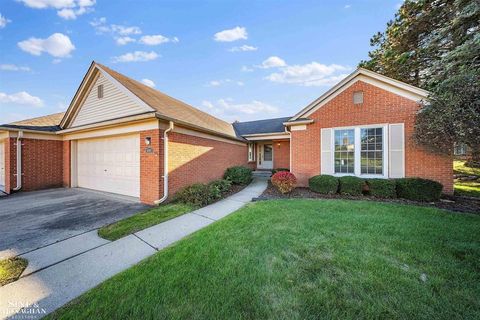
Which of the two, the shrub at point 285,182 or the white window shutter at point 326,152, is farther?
the white window shutter at point 326,152

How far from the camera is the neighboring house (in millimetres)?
7230

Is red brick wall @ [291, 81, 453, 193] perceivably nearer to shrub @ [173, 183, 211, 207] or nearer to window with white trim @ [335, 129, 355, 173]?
window with white trim @ [335, 129, 355, 173]

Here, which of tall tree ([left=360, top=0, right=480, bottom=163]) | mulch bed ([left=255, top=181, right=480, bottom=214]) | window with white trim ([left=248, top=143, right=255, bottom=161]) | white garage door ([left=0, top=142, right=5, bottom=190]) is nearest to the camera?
tall tree ([left=360, top=0, right=480, bottom=163])

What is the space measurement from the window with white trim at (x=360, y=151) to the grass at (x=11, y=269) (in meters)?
10.1

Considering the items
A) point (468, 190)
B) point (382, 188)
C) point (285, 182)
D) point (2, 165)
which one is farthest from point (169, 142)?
point (468, 190)

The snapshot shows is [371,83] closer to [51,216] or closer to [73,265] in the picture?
[73,265]

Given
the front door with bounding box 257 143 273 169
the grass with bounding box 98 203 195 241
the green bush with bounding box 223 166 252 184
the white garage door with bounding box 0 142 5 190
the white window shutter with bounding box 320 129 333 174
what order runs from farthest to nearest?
the front door with bounding box 257 143 273 169, the green bush with bounding box 223 166 252 184, the white garage door with bounding box 0 142 5 190, the white window shutter with bounding box 320 129 333 174, the grass with bounding box 98 203 195 241

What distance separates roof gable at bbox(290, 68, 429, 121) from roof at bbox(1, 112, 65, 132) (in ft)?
43.1

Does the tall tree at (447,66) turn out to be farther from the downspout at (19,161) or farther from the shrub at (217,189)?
the downspout at (19,161)

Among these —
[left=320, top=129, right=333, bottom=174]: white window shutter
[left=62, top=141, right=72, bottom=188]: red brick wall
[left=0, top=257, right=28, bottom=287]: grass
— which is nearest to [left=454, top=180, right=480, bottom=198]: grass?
[left=320, top=129, right=333, bottom=174]: white window shutter

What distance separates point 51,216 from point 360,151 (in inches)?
458

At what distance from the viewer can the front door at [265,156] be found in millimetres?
17184

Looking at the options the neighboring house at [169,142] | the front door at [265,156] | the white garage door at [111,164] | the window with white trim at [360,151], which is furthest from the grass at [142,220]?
the front door at [265,156]

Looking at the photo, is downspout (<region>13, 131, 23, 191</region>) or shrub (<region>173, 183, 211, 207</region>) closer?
shrub (<region>173, 183, 211, 207</region>)
